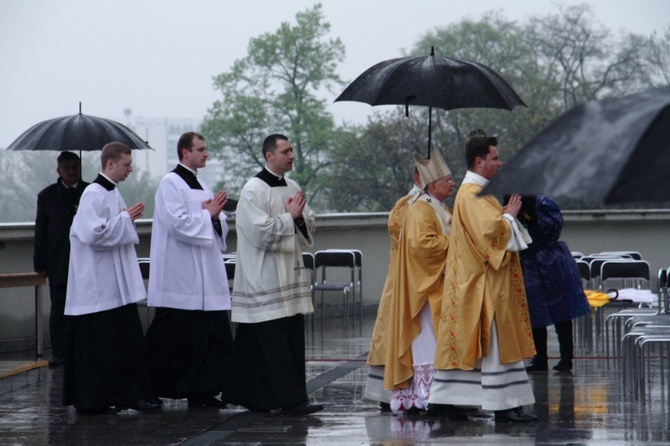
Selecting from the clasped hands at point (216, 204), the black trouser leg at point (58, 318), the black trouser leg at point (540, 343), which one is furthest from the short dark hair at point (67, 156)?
the black trouser leg at point (540, 343)

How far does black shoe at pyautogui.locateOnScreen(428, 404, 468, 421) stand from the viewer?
697 cm

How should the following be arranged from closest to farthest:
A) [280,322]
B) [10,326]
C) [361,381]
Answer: [280,322] < [361,381] < [10,326]

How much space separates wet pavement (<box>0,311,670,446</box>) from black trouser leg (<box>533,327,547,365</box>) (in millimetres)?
349

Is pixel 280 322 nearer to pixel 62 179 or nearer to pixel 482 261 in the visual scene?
pixel 482 261

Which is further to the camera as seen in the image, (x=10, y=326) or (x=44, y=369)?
(x=10, y=326)

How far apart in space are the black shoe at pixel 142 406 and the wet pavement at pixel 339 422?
0.06 metres

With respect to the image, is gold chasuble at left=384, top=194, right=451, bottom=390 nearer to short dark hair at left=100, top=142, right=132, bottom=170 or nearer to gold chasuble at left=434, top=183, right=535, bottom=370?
gold chasuble at left=434, top=183, right=535, bottom=370

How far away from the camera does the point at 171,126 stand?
59.9m

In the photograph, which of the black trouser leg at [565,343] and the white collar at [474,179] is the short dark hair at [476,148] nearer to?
the white collar at [474,179]

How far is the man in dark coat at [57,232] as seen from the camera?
980cm

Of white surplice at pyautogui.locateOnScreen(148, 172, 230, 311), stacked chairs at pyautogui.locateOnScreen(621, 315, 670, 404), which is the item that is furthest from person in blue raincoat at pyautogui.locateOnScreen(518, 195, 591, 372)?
white surplice at pyautogui.locateOnScreen(148, 172, 230, 311)

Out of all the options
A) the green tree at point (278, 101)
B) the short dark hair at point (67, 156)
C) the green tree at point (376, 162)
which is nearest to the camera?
the short dark hair at point (67, 156)

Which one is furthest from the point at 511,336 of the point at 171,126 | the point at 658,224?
the point at 171,126

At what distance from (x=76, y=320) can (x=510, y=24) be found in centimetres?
4448
